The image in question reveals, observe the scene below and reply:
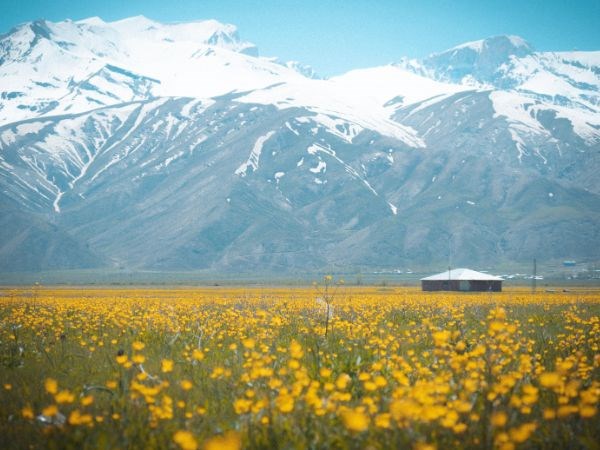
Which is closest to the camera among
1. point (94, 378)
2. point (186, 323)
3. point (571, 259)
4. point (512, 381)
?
point (512, 381)

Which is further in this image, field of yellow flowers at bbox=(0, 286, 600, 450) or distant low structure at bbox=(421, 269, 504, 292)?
distant low structure at bbox=(421, 269, 504, 292)

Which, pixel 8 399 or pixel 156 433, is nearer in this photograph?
pixel 156 433

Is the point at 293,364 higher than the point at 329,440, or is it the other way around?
the point at 293,364

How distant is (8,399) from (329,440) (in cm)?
589

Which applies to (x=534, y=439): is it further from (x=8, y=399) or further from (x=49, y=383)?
(x=8, y=399)

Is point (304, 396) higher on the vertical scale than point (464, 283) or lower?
higher

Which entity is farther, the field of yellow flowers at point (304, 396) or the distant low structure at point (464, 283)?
the distant low structure at point (464, 283)

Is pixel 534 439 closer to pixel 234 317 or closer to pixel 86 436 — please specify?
pixel 86 436

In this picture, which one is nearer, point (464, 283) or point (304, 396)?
point (304, 396)

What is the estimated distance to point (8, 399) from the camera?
396 inches

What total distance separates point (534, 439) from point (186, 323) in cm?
1349

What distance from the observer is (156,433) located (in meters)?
7.70

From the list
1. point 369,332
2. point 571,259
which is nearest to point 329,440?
point 369,332

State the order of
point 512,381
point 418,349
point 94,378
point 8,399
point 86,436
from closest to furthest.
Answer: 1. point 512,381
2. point 86,436
3. point 8,399
4. point 94,378
5. point 418,349
